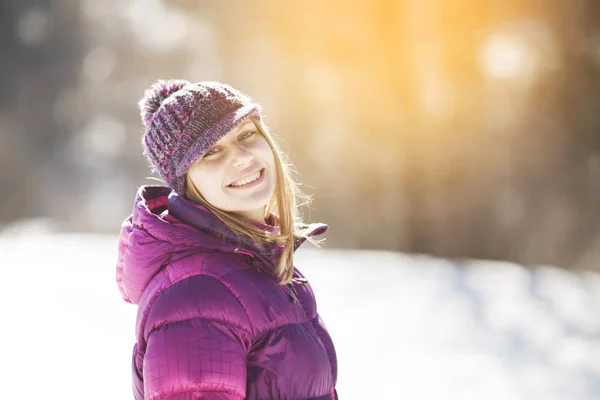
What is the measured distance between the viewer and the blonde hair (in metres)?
1.04

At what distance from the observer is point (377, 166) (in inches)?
235

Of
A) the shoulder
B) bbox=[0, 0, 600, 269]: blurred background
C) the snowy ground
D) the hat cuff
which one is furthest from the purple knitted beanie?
bbox=[0, 0, 600, 269]: blurred background

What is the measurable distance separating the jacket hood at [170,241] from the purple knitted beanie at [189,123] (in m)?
0.06

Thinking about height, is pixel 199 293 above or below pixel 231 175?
below

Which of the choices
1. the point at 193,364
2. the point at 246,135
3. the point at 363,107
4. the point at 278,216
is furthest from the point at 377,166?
the point at 193,364

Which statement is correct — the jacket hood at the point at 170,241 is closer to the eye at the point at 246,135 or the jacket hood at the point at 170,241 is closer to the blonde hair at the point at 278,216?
the blonde hair at the point at 278,216

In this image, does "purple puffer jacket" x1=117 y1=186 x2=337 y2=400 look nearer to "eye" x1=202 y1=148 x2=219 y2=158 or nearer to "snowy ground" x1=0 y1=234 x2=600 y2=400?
"eye" x1=202 y1=148 x2=219 y2=158

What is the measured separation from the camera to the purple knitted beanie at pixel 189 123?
1011 mm

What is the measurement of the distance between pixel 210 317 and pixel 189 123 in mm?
313

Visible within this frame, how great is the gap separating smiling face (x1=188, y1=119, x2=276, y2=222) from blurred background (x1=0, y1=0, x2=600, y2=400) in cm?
166

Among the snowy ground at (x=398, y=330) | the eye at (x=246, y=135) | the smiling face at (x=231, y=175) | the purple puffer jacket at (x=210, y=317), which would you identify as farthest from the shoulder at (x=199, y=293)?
the snowy ground at (x=398, y=330)

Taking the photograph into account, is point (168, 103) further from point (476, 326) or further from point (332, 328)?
point (476, 326)

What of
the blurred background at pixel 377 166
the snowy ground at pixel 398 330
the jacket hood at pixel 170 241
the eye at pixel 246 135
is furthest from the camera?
the blurred background at pixel 377 166

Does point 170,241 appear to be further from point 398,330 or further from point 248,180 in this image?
point 398,330
